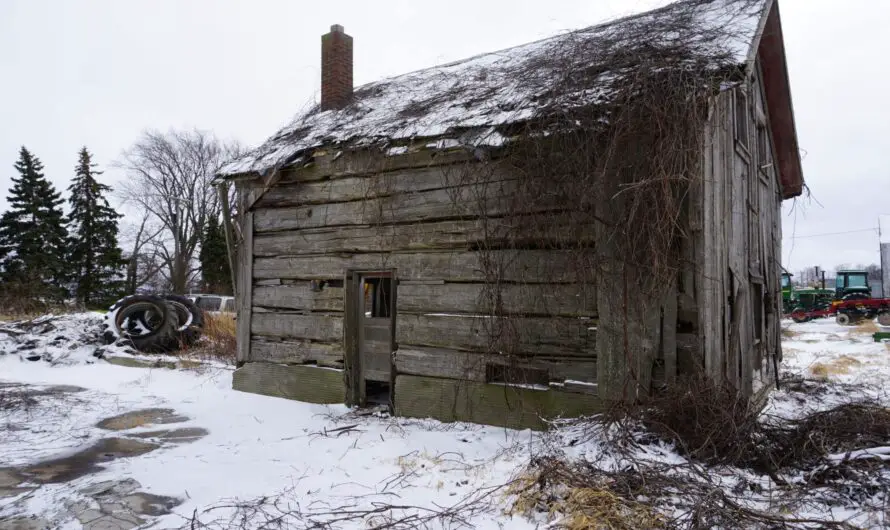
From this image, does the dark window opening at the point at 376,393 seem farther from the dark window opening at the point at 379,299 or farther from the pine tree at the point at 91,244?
the pine tree at the point at 91,244

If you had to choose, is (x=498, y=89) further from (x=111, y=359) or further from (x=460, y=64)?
(x=111, y=359)

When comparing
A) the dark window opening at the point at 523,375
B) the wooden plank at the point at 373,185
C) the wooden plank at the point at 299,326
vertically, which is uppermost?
the wooden plank at the point at 373,185

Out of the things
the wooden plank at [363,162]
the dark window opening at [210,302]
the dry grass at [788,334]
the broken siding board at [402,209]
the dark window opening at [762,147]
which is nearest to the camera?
the broken siding board at [402,209]

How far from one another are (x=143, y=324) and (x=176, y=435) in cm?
847

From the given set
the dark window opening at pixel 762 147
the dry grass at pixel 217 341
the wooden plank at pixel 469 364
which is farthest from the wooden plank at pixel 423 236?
the dark window opening at pixel 762 147

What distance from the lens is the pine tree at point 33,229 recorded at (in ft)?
99.2

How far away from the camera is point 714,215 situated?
6.21 meters

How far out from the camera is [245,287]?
29.5 feet

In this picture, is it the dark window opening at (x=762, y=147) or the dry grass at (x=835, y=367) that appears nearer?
the dark window opening at (x=762, y=147)

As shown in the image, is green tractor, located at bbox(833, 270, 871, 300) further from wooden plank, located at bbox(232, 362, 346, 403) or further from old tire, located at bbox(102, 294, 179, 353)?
old tire, located at bbox(102, 294, 179, 353)

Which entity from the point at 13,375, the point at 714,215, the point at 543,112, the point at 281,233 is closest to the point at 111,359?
the point at 13,375

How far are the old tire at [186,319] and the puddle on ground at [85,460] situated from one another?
747 cm

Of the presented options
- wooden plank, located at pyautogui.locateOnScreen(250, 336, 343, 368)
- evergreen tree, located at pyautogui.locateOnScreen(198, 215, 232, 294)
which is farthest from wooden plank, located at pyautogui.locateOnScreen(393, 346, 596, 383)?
evergreen tree, located at pyautogui.locateOnScreen(198, 215, 232, 294)

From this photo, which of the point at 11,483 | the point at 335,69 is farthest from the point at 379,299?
the point at 11,483
